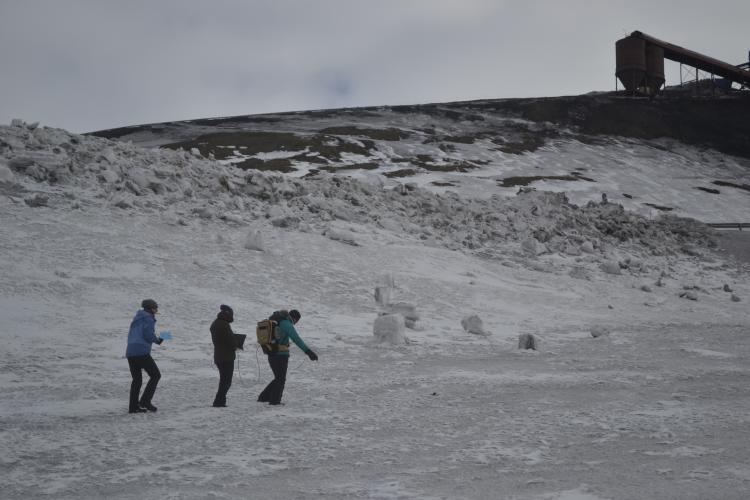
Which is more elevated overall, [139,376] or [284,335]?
[284,335]

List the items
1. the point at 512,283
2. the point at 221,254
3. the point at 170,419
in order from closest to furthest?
1. the point at 170,419
2. the point at 221,254
3. the point at 512,283

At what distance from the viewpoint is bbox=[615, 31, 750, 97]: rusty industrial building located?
320 feet

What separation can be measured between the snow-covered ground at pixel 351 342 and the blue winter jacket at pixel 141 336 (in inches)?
33.7

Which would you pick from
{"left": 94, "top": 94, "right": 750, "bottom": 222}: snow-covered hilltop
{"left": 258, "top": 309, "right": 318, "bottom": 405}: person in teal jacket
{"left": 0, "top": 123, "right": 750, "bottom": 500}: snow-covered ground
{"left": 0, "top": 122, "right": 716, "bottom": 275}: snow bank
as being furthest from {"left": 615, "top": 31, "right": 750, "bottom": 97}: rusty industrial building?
{"left": 258, "top": 309, "right": 318, "bottom": 405}: person in teal jacket

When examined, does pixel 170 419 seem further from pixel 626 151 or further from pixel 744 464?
pixel 626 151

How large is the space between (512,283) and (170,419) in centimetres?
1769

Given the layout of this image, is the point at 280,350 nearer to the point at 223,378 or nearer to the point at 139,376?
the point at 223,378

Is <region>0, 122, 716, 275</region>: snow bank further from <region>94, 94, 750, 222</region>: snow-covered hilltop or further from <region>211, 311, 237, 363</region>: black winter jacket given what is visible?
<region>94, 94, 750, 222</region>: snow-covered hilltop

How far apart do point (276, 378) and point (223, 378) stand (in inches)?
28.9

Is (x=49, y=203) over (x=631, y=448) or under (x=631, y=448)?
over

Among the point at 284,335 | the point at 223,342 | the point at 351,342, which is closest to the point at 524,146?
the point at 351,342

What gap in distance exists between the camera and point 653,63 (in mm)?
101500

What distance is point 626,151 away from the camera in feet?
307

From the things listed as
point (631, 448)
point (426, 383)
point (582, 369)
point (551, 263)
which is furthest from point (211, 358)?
point (551, 263)
